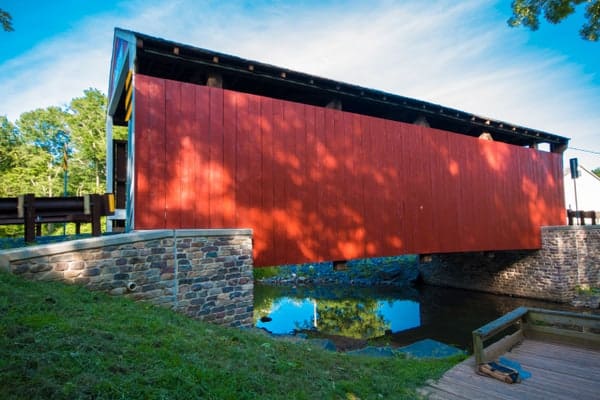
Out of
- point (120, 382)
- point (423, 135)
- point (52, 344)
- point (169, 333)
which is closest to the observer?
point (120, 382)

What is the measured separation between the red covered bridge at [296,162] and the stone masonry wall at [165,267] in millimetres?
594

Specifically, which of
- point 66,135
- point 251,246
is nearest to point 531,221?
point 251,246

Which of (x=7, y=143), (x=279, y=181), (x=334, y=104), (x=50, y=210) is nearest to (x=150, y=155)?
(x=50, y=210)

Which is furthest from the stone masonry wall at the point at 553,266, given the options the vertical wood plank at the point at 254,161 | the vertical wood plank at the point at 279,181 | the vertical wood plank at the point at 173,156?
the vertical wood plank at the point at 173,156

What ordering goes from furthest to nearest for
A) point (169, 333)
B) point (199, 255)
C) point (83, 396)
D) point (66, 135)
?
point (66, 135), point (199, 255), point (169, 333), point (83, 396)

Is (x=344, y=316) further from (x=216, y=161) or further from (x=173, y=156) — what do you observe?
(x=173, y=156)

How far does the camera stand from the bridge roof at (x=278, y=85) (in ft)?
18.9

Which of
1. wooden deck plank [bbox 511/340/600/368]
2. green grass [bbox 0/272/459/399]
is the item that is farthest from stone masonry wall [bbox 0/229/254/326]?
wooden deck plank [bbox 511/340/600/368]

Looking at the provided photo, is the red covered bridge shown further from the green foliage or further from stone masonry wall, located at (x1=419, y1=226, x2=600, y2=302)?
the green foliage

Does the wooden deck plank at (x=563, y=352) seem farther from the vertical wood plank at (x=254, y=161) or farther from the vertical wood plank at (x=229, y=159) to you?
the vertical wood plank at (x=229, y=159)

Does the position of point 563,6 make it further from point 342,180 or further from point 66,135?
point 66,135

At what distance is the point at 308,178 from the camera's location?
268 inches

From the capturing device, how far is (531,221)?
11.0m

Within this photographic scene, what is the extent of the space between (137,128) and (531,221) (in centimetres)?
1176
